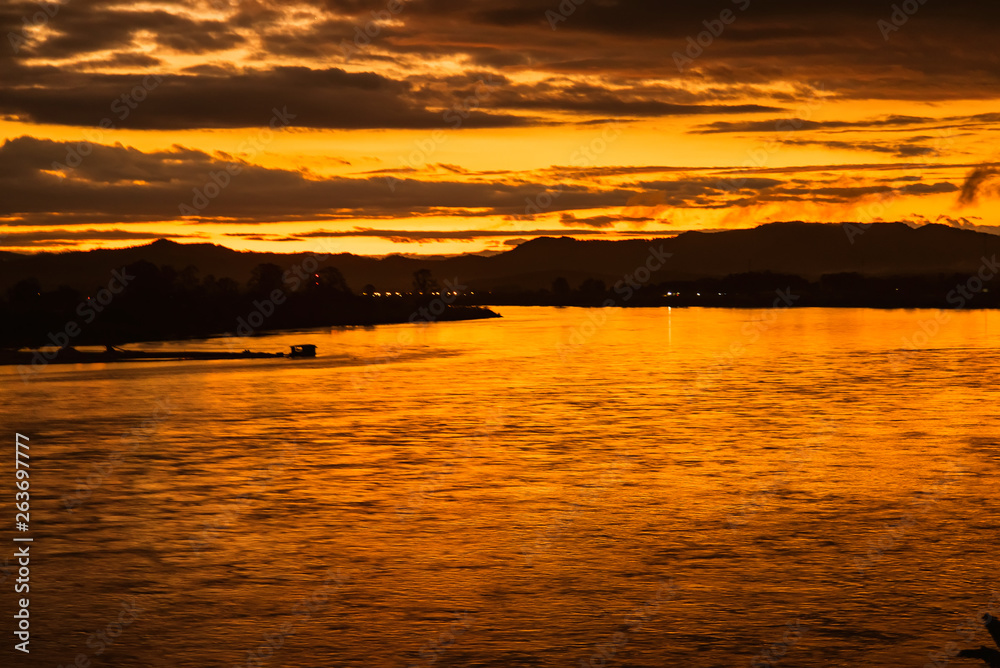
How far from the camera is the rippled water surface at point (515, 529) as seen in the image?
14.2 m

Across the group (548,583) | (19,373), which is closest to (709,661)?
(548,583)

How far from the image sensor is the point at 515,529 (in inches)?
799

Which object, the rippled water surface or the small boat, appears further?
the small boat

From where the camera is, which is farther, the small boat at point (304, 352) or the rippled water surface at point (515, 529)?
the small boat at point (304, 352)

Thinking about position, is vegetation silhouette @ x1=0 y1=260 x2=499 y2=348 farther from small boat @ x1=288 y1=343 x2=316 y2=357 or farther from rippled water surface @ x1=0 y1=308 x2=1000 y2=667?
rippled water surface @ x1=0 y1=308 x2=1000 y2=667

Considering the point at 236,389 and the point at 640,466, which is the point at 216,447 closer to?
the point at 640,466

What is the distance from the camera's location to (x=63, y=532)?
20484 millimetres

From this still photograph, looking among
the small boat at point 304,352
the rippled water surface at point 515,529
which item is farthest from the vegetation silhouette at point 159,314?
the rippled water surface at point 515,529

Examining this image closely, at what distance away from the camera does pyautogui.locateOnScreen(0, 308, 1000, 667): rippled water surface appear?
14.2 m

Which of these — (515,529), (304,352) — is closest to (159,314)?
(304,352)

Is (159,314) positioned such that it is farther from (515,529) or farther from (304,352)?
(515,529)

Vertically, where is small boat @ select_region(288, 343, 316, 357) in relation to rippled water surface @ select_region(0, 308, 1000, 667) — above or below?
above

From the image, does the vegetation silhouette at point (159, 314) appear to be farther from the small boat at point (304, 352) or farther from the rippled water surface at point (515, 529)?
the rippled water surface at point (515, 529)

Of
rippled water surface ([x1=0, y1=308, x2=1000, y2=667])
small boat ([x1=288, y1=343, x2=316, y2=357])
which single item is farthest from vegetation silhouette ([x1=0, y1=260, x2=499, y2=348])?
rippled water surface ([x1=0, y1=308, x2=1000, y2=667])
